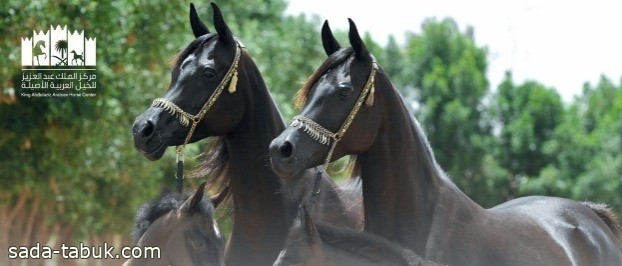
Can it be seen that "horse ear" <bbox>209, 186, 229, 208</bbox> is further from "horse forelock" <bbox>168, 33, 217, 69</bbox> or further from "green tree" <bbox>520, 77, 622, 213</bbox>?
"green tree" <bbox>520, 77, 622, 213</bbox>

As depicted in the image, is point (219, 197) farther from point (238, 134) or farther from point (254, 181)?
point (238, 134)

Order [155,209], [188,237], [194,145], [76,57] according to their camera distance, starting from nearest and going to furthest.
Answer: [188,237] → [155,209] → [76,57] → [194,145]

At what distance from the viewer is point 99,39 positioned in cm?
918

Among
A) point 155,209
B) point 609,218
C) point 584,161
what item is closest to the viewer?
point 155,209

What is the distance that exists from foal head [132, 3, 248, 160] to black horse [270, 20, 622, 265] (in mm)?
406

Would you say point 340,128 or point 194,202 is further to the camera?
point 340,128

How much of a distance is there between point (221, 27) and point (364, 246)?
1274 millimetres

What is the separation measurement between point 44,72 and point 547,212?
4.81 metres

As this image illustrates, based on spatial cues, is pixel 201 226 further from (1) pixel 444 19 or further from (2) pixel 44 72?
(1) pixel 444 19

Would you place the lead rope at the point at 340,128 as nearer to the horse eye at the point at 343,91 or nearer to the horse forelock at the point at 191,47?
the horse eye at the point at 343,91

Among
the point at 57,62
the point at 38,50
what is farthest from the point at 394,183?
the point at 38,50

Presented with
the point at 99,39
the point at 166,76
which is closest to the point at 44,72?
the point at 99,39

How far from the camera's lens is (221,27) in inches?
161

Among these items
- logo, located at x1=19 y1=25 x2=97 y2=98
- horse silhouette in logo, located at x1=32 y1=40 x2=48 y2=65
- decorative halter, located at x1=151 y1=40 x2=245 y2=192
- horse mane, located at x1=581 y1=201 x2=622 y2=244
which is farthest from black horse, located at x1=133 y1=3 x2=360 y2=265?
horse silhouette in logo, located at x1=32 y1=40 x2=48 y2=65
